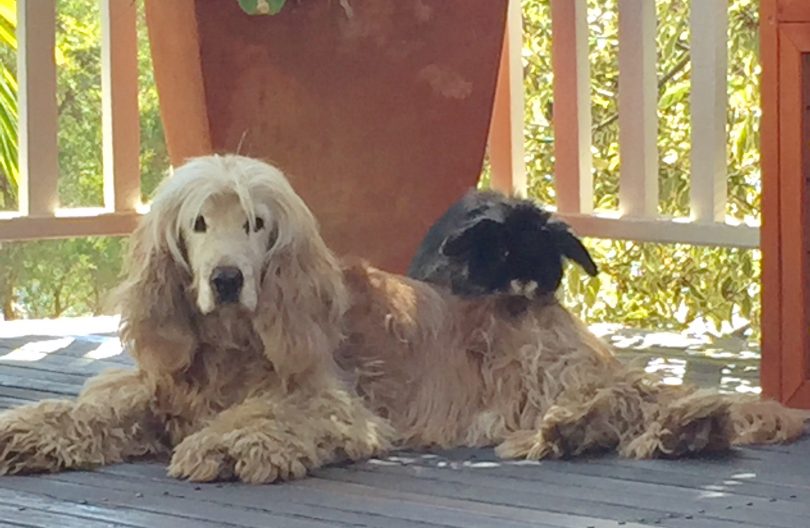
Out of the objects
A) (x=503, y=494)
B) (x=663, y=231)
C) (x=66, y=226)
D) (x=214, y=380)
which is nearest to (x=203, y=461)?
(x=214, y=380)

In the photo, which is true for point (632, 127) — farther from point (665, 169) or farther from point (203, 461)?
point (203, 461)

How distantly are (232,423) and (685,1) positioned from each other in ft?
10.4

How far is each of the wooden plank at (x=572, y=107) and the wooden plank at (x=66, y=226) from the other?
120 centimetres

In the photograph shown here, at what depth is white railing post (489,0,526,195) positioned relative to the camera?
4.93 m

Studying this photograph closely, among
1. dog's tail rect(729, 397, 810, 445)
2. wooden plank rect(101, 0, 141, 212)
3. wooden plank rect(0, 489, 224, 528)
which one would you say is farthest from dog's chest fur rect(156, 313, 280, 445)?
wooden plank rect(101, 0, 141, 212)

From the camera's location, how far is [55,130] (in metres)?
4.62

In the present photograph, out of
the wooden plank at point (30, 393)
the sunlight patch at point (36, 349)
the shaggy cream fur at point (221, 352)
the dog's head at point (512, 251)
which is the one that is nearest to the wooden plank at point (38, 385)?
the wooden plank at point (30, 393)

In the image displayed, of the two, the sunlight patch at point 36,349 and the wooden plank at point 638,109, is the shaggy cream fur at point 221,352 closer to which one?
the sunlight patch at point 36,349

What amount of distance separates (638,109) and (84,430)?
2.07 m

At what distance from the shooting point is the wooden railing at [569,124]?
4438 millimetres

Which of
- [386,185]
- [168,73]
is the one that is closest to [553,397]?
[386,185]

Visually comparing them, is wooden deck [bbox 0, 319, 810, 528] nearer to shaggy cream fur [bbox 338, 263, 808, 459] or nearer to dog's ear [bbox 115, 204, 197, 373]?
shaggy cream fur [bbox 338, 263, 808, 459]

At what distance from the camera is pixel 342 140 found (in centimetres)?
432

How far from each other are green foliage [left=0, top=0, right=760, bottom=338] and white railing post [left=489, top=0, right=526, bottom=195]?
0.52 metres
